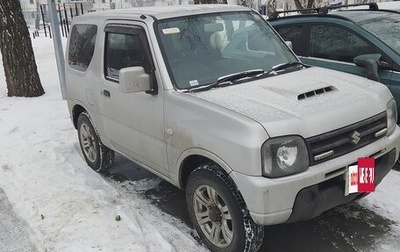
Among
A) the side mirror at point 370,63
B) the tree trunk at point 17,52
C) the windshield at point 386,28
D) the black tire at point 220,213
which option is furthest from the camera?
the tree trunk at point 17,52

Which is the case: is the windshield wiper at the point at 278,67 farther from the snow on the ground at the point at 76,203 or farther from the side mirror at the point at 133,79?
the snow on the ground at the point at 76,203

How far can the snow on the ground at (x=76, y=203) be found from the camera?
137 inches

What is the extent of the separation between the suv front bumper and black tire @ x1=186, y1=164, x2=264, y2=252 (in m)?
0.14

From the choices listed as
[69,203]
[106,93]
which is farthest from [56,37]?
[69,203]

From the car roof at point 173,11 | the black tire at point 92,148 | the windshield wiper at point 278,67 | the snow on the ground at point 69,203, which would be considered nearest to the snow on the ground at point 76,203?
the snow on the ground at point 69,203

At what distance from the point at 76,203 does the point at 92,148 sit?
40.4 inches

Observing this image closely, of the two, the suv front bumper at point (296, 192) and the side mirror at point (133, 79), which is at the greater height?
the side mirror at point (133, 79)

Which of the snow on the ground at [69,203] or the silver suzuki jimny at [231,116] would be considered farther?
the snow on the ground at [69,203]

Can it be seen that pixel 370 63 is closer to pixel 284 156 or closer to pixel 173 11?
pixel 173 11

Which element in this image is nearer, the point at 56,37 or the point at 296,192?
the point at 296,192

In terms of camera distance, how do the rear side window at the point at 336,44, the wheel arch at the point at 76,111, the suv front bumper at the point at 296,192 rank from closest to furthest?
the suv front bumper at the point at 296,192, the rear side window at the point at 336,44, the wheel arch at the point at 76,111

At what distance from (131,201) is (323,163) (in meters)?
2.10

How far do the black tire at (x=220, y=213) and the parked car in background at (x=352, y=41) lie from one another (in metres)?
2.44

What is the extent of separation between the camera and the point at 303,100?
3.06 meters
